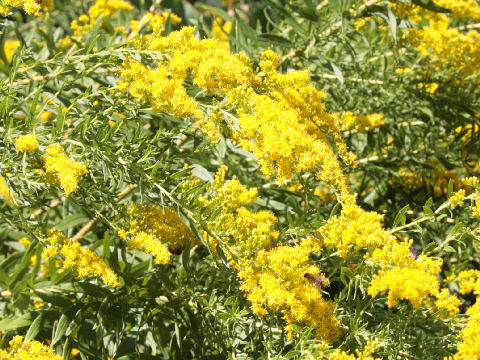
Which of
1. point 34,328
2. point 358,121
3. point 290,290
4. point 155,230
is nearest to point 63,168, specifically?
point 155,230

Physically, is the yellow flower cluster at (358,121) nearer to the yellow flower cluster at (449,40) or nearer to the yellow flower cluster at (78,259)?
the yellow flower cluster at (449,40)

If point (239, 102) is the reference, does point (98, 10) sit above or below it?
below

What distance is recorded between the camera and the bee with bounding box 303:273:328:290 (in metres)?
2.14

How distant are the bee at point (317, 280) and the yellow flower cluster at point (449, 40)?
167 cm

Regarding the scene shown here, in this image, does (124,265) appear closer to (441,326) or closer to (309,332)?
(309,332)

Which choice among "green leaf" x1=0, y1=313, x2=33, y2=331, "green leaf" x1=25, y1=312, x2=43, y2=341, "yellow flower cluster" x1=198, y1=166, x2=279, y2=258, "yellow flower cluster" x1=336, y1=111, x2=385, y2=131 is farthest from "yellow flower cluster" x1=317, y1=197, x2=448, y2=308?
"green leaf" x1=0, y1=313, x2=33, y2=331

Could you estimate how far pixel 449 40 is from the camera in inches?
129

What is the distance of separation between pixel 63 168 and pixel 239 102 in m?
0.72

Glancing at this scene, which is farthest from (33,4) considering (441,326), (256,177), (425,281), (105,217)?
(441,326)

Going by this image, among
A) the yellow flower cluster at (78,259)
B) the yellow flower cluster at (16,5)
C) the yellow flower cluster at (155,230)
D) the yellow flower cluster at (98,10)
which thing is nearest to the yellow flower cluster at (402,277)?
the yellow flower cluster at (155,230)

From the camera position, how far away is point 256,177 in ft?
11.0

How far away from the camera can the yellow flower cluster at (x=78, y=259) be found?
220 cm

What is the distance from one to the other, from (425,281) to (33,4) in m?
1.80

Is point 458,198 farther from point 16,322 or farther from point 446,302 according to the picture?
point 16,322
